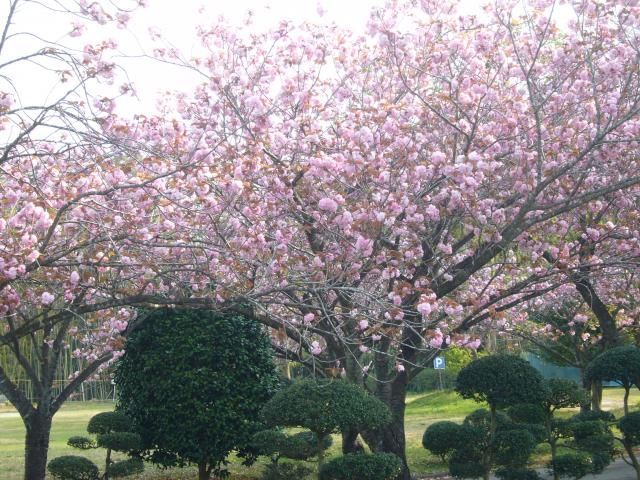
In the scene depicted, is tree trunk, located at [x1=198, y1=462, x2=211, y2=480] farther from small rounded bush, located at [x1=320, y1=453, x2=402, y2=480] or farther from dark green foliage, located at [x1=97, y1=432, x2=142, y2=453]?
small rounded bush, located at [x1=320, y1=453, x2=402, y2=480]

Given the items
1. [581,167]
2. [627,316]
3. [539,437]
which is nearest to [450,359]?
[627,316]

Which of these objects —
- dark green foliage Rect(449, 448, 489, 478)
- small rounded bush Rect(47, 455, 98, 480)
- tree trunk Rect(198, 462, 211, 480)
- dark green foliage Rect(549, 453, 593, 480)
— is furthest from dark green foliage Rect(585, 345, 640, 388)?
small rounded bush Rect(47, 455, 98, 480)

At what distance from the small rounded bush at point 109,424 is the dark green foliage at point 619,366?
5.61 meters

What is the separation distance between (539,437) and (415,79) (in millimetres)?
4305

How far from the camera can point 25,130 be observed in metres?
5.05

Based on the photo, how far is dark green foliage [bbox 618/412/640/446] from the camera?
877 centimetres

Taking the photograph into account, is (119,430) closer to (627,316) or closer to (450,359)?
(627,316)

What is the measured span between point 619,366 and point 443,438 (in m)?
2.31

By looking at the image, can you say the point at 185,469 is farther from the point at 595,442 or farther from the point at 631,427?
the point at 631,427

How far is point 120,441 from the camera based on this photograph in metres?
8.27

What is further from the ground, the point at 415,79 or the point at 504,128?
the point at 415,79

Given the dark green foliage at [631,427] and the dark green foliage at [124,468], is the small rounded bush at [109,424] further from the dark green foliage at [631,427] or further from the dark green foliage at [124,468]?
the dark green foliage at [631,427]

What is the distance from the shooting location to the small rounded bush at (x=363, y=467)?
7.01 m

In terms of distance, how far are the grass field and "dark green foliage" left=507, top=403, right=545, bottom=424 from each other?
251 centimetres
